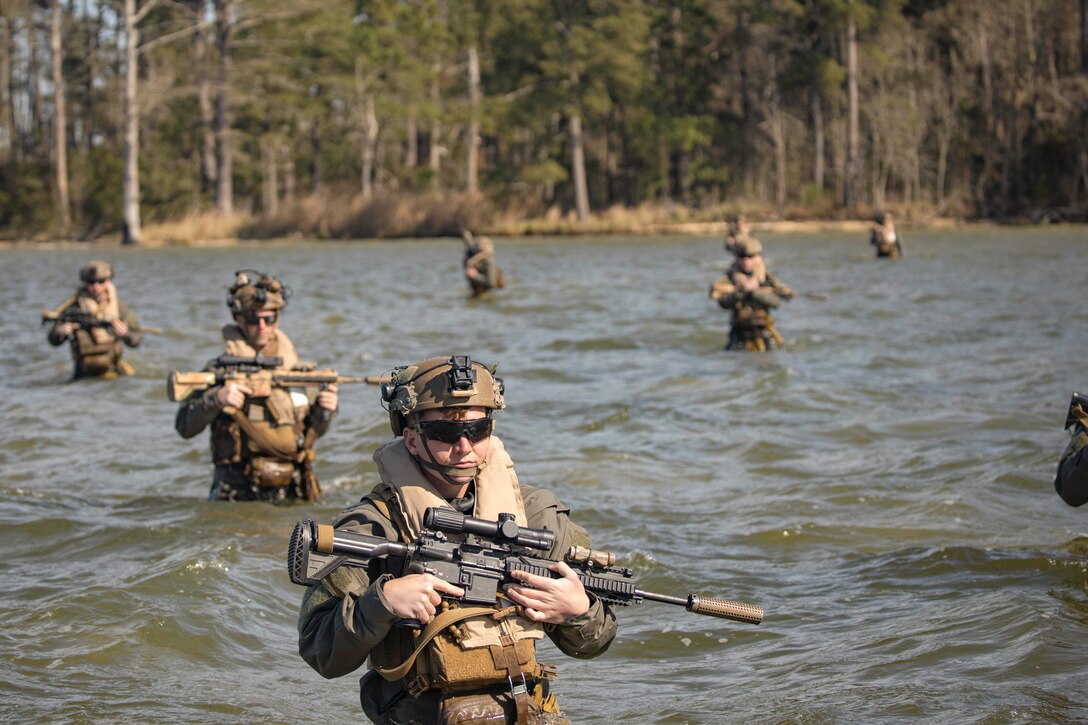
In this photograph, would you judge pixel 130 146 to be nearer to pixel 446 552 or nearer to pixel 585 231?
pixel 585 231

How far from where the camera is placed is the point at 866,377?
59.7 ft

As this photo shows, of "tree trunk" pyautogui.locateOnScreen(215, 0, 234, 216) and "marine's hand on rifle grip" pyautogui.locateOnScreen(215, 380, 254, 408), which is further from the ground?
"tree trunk" pyautogui.locateOnScreen(215, 0, 234, 216)

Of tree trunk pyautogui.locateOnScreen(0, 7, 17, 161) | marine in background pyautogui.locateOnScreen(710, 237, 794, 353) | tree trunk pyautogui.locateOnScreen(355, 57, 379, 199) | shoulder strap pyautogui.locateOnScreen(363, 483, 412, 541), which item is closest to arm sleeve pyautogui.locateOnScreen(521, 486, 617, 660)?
shoulder strap pyautogui.locateOnScreen(363, 483, 412, 541)

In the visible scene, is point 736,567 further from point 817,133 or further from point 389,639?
point 817,133

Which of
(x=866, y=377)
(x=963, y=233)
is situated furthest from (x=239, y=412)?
(x=963, y=233)

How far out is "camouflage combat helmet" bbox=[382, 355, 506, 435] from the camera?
16.1ft

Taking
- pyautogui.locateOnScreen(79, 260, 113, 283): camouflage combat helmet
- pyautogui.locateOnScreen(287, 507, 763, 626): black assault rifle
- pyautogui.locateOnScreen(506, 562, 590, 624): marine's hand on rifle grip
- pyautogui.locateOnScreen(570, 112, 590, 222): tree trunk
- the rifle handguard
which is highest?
pyautogui.locateOnScreen(570, 112, 590, 222): tree trunk

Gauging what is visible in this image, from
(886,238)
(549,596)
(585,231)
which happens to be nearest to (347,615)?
(549,596)

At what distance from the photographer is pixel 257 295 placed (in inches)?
381

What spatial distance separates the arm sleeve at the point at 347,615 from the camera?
15.3 feet

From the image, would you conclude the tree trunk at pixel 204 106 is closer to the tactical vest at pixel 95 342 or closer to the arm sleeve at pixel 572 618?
the tactical vest at pixel 95 342

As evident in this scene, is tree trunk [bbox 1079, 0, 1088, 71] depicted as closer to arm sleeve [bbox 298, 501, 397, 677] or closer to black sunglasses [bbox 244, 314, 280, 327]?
black sunglasses [bbox 244, 314, 280, 327]

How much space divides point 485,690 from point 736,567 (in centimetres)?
493

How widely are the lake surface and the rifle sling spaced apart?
243 cm
